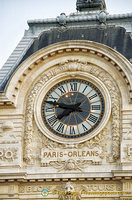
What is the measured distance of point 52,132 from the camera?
33.5m

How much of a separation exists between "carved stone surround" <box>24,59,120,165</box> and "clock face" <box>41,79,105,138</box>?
549 millimetres

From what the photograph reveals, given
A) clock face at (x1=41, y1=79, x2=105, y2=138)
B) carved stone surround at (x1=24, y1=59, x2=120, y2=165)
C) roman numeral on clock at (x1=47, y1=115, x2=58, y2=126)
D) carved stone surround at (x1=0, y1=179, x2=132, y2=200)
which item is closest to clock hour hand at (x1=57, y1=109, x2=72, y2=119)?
clock face at (x1=41, y1=79, x2=105, y2=138)

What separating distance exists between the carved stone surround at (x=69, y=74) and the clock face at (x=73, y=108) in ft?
1.80

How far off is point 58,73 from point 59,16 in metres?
4.69

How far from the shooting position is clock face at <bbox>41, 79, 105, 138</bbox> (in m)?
33.5

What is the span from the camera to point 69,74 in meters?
34.3

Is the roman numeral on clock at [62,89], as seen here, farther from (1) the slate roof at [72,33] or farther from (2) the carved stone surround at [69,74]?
(1) the slate roof at [72,33]

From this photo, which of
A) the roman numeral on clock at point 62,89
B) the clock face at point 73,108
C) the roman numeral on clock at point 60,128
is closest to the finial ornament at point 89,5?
the clock face at point 73,108

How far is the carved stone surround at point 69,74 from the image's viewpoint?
107ft

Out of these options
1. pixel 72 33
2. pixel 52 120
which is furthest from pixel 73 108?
pixel 72 33

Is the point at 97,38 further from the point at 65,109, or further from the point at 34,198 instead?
the point at 34,198

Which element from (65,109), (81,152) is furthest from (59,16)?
(81,152)

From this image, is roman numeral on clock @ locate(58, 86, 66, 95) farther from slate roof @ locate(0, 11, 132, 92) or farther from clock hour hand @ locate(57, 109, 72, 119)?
slate roof @ locate(0, 11, 132, 92)

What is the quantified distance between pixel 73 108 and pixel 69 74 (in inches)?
71.6
